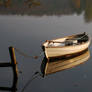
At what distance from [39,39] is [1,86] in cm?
1515

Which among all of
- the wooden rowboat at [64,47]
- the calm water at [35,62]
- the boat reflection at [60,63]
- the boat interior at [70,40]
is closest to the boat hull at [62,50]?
the wooden rowboat at [64,47]

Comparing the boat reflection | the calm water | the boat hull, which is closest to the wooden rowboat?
the boat hull

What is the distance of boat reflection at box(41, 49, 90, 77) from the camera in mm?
21266

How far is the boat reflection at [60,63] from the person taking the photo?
69.8 feet

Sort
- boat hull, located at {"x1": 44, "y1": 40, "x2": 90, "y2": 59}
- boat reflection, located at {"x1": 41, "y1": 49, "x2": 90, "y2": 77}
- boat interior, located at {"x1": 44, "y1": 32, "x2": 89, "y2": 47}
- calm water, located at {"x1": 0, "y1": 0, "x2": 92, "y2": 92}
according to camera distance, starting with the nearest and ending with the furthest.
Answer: calm water, located at {"x1": 0, "y1": 0, "x2": 92, "y2": 92}, boat reflection, located at {"x1": 41, "y1": 49, "x2": 90, "y2": 77}, boat hull, located at {"x1": 44, "y1": 40, "x2": 90, "y2": 59}, boat interior, located at {"x1": 44, "y1": 32, "x2": 89, "y2": 47}

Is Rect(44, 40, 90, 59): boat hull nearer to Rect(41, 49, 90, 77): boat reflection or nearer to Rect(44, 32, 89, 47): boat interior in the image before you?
Rect(41, 49, 90, 77): boat reflection

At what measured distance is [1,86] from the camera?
694 inches

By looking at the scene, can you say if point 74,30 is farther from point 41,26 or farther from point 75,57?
point 75,57

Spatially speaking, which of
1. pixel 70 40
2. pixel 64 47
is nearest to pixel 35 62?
pixel 64 47

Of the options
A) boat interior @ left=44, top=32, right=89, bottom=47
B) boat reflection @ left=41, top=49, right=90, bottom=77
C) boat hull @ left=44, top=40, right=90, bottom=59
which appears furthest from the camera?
boat interior @ left=44, top=32, right=89, bottom=47

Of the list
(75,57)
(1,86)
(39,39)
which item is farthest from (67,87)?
(39,39)

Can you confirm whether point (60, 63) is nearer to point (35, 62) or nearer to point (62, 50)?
point (62, 50)

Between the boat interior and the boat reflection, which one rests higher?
the boat interior

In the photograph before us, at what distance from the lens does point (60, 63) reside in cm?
2312
